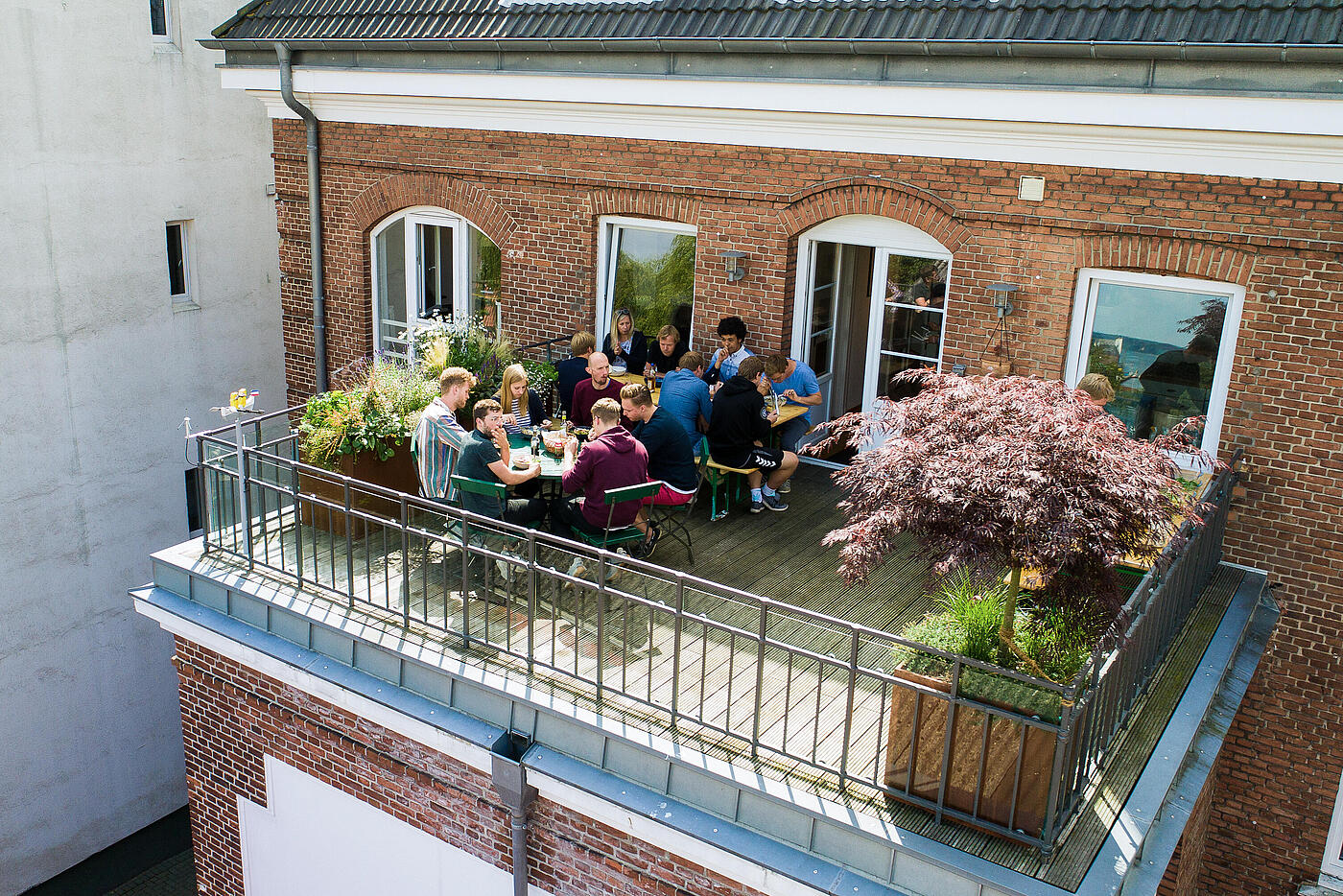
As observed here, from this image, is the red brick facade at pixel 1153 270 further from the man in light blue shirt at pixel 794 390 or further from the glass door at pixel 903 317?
the glass door at pixel 903 317

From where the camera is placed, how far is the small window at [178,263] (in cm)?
1625

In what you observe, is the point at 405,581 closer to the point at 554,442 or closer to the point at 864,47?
the point at 554,442

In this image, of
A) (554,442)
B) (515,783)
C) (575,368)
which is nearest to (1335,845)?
(515,783)

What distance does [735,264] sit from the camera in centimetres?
1025

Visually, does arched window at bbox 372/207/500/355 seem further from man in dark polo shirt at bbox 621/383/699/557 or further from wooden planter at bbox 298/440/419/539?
man in dark polo shirt at bbox 621/383/699/557

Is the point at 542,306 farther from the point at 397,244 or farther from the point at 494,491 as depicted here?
the point at 494,491

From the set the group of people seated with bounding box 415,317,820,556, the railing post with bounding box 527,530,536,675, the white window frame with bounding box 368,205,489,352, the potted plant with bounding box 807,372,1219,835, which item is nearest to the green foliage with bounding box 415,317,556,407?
the group of people seated with bounding box 415,317,820,556

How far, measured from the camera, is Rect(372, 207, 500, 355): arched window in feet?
40.3

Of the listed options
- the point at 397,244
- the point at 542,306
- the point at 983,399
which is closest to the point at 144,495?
the point at 397,244

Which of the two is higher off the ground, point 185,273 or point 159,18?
point 159,18

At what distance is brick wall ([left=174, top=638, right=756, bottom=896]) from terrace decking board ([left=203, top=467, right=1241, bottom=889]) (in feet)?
2.40

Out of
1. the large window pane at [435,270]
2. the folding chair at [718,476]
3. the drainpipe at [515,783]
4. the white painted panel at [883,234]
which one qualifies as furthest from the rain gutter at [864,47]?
the drainpipe at [515,783]

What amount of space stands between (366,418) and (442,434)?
128 cm

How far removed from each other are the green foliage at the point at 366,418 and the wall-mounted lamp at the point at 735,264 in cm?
292
